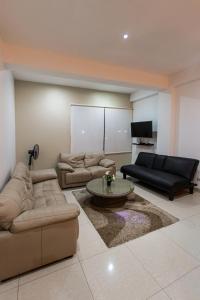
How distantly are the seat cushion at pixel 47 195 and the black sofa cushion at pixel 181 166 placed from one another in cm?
272

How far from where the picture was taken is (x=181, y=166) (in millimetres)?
3688

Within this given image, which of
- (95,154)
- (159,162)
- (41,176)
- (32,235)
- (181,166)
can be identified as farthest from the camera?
(95,154)

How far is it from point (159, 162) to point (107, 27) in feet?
10.9

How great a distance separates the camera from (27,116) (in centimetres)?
438

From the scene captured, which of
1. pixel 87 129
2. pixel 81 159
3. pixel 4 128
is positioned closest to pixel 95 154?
pixel 81 159

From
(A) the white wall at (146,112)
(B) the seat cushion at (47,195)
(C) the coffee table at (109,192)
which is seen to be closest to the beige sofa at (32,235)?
(B) the seat cushion at (47,195)

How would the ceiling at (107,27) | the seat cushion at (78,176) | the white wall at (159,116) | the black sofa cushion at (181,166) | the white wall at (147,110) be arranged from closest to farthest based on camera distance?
the ceiling at (107,27) < the black sofa cushion at (181,166) < the seat cushion at (78,176) < the white wall at (159,116) < the white wall at (147,110)

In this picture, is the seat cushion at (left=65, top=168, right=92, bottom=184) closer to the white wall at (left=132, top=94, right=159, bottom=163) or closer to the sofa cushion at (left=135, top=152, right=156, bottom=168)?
the sofa cushion at (left=135, top=152, right=156, bottom=168)

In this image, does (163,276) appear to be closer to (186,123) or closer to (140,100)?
(186,123)

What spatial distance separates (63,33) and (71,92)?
101 inches

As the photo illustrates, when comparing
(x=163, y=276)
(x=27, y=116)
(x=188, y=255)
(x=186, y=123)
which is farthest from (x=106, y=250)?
(x=27, y=116)

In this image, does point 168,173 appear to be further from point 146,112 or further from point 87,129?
point 87,129

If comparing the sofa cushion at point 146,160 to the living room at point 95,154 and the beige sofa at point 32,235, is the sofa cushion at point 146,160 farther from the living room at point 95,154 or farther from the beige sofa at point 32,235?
the beige sofa at point 32,235

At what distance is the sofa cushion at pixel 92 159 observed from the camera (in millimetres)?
4627
